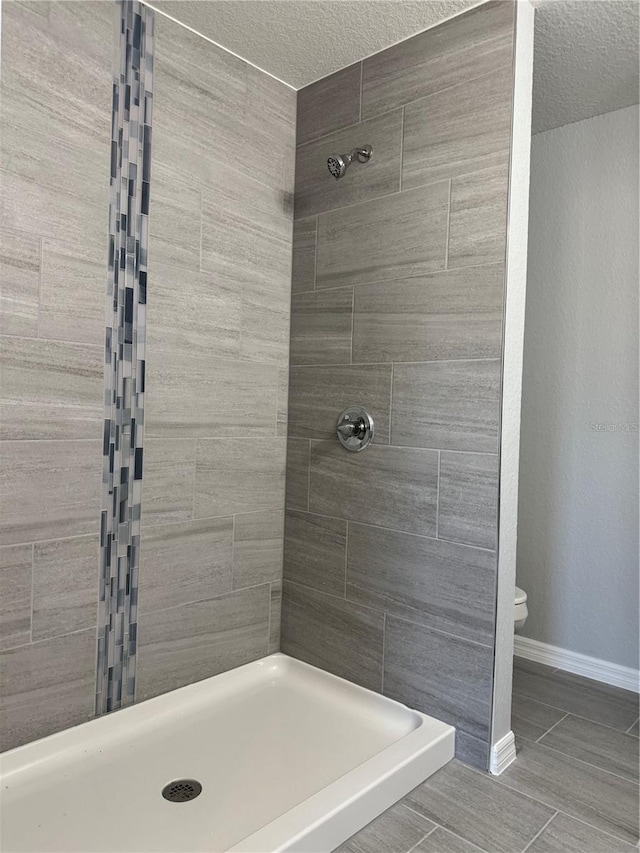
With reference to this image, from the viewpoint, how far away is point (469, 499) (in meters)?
1.92

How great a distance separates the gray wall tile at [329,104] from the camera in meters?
2.25

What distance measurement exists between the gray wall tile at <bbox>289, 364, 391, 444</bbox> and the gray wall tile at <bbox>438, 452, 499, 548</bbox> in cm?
28

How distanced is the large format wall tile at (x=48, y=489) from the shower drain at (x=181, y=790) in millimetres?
738

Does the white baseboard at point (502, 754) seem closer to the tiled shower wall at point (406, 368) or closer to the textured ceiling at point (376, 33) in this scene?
the tiled shower wall at point (406, 368)

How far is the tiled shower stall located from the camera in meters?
1.74

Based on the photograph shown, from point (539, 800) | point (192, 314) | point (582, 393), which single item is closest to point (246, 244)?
point (192, 314)

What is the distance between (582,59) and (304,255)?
3.90 feet

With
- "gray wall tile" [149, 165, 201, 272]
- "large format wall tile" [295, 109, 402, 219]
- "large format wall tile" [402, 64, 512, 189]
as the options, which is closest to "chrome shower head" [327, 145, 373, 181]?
"large format wall tile" [295, 109, 402, 219]

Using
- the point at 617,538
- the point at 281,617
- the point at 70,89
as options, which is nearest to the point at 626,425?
the point at 617,538

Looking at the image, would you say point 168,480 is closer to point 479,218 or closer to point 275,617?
point 275,617

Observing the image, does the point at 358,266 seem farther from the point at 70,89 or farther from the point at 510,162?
the point at 70,89

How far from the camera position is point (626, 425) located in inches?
98.8

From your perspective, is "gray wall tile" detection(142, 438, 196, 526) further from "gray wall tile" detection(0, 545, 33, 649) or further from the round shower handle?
the round shower handle

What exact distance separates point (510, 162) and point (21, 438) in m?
1.61
